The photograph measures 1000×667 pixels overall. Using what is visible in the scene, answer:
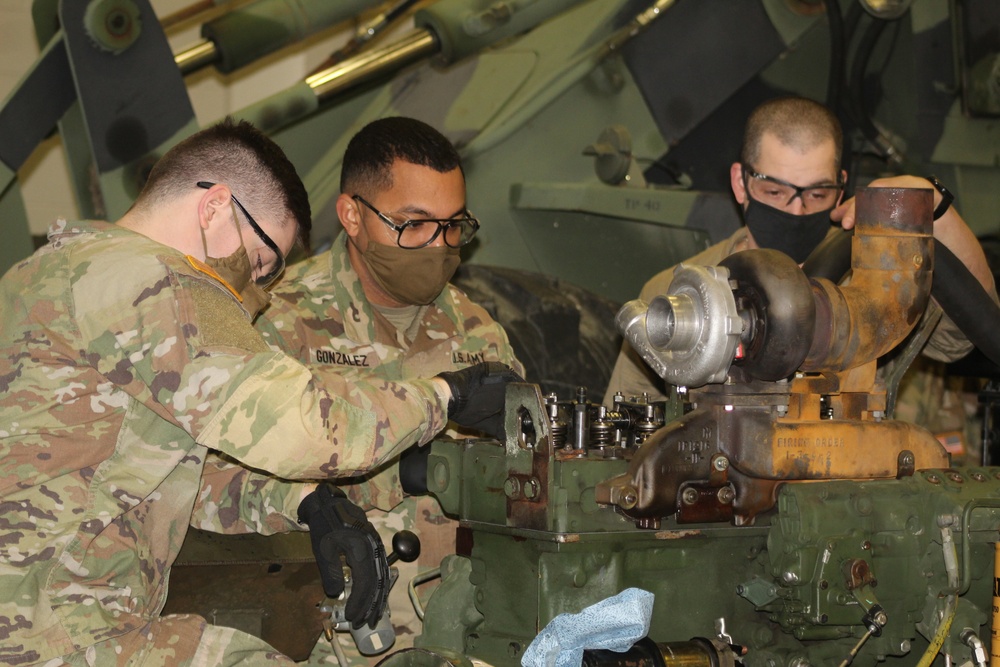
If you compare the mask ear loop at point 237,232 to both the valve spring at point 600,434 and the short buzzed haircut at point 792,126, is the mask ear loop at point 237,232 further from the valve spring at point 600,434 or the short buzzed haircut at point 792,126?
the short buzzed haircut at point 792,126

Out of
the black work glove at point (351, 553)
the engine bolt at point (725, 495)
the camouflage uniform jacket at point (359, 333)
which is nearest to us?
the engine bolt at point (725, 495)

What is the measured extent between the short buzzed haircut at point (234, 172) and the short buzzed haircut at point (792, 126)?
1.50m

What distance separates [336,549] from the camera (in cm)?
254

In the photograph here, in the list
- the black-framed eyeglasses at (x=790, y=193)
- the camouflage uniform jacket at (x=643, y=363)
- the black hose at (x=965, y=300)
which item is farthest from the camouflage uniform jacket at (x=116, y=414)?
the black-framed eyeglasses at (x=790, y=193)

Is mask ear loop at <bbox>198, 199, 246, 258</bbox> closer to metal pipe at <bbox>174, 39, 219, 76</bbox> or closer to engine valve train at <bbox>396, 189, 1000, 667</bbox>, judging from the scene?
engine valve train at <bbox>396, 189, 1000, 667</bbox>

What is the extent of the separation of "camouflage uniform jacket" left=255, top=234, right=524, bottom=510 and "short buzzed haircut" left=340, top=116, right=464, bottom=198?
0.19 metres

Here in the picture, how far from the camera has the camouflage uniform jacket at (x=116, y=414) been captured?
222 centimetres

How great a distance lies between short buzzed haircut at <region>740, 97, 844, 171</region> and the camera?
348cm

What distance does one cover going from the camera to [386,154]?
3359 mm

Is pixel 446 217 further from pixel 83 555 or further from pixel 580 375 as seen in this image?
pixel 83 555

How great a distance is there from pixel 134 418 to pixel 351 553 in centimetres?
51

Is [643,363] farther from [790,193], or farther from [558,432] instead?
[558,432]

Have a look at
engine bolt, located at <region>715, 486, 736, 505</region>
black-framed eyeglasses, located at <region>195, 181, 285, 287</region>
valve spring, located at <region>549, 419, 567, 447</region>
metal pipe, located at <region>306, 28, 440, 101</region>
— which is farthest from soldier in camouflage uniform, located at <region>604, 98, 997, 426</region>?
metal pipe, located at <region>306, 28, 440, 101</region>

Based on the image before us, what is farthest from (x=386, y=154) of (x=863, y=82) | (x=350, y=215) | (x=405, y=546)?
(x=863, y=82)
